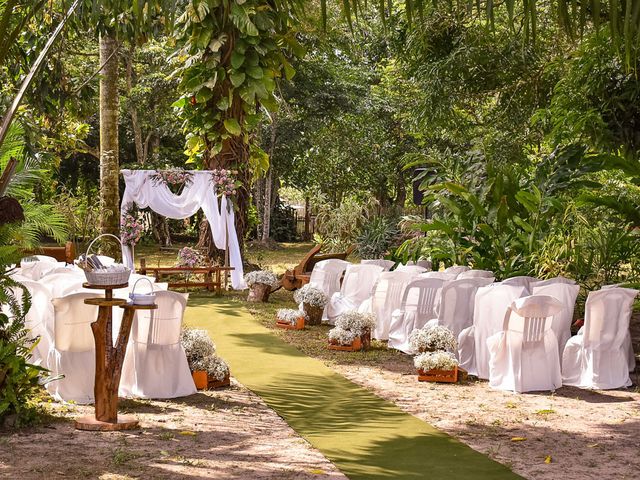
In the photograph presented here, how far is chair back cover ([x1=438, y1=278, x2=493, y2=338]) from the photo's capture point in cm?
861

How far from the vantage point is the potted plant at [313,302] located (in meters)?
10.9

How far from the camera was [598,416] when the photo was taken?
660cm

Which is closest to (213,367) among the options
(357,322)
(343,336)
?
(343,336)

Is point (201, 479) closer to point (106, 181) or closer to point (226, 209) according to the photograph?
point (226, 209)

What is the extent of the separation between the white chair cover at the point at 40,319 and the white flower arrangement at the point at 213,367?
1.24 metres

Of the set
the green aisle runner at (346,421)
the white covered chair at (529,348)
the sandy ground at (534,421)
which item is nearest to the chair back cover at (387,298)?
the green aisle runner at (346,421)

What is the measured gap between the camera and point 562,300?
797cm

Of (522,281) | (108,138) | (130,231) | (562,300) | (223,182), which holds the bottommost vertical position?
(562,300)

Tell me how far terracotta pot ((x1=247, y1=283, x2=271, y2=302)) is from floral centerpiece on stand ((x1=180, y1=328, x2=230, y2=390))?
5730mm

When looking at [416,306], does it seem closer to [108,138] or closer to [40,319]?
[40,319]

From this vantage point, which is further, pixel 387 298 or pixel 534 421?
pixel 387 298

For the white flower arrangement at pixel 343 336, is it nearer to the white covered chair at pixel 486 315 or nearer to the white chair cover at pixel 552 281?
the white covered chair at pixel 486 315

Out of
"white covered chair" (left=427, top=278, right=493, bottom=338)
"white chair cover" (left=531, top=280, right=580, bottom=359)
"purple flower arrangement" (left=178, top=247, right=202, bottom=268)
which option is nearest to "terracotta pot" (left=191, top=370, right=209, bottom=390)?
"white covered chair" (left=427, top=278, right=493, bottom=338)

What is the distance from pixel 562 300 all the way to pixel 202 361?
310cm
